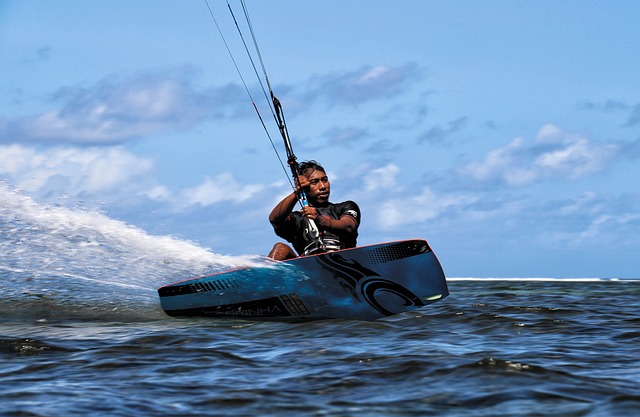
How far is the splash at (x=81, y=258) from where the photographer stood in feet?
39.1

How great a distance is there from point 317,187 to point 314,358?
3567 mm

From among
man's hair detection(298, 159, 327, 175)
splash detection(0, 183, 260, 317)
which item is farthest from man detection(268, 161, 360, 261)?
splash detection(0, 183, 260, 317)

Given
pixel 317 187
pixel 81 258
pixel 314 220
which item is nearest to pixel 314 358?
pixel 314 220

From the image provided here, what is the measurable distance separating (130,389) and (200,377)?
0.57 meters

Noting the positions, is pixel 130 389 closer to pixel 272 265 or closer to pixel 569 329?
pixel 272 265

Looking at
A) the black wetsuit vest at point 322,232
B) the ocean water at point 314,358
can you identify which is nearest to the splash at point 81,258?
the ocean water at point 314,358

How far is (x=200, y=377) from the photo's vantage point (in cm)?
550

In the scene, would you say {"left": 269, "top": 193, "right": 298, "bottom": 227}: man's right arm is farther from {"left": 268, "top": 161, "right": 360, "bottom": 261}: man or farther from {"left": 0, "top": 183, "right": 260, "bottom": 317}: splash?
{"left": 0, "top": 183, "right": 260, "bottom": 317}: splash

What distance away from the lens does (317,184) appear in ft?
30.9

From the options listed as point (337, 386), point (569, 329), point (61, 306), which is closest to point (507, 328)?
point (569, 329)

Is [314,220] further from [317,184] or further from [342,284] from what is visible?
[342,284]

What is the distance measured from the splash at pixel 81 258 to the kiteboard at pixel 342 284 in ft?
7.69

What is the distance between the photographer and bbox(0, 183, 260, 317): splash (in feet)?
39.1

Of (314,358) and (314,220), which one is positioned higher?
(314,220)
